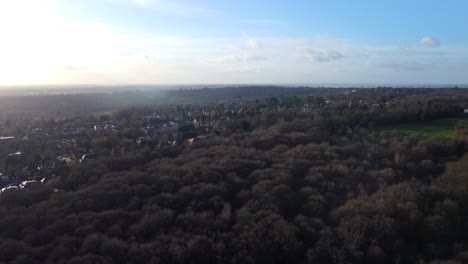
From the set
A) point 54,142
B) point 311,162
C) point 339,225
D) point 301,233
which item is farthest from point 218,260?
point 54,142

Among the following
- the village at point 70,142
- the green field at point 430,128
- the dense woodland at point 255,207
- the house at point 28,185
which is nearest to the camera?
the dense woodland at point 255,207

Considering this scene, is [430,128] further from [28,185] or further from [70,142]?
[70,142]

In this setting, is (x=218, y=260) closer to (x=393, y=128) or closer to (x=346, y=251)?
(x=346, y=251)

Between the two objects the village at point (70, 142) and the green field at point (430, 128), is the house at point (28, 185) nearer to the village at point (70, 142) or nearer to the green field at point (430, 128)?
the village at point (70, 142)

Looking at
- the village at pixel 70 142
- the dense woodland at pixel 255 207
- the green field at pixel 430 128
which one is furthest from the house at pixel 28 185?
the green field at pixel 430 128

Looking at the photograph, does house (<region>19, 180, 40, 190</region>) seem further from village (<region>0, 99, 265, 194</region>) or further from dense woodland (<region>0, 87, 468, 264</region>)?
dense woodland (<region>0, 87, 468, 264</region>)

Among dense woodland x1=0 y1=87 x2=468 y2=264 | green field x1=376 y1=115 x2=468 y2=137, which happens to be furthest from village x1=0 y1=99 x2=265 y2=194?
green field x1=376 y1=115 x2=468 y2=137
